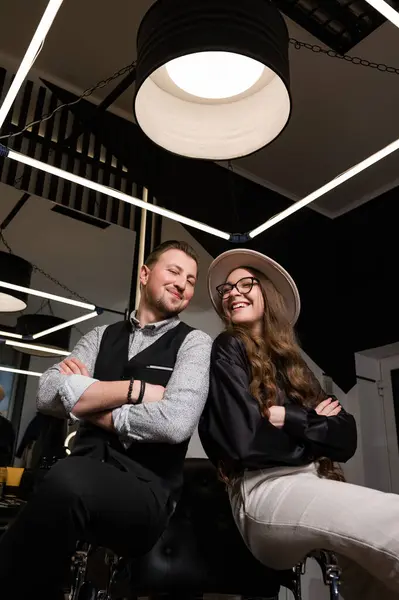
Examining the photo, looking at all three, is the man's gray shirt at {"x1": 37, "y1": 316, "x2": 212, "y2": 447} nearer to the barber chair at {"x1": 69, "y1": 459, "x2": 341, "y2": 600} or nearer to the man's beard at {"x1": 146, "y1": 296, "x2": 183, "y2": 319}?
the man's beard at {"x1": 146, "y1": 296, "x2": 183, "y2": 319}

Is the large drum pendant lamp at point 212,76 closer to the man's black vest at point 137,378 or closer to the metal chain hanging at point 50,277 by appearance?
the man's black vest at point 137,378

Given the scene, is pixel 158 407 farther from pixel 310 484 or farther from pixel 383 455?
pixel 383 455

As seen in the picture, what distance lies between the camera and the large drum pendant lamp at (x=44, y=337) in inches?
103

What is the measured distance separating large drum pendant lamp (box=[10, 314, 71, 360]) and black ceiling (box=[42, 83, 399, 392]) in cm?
122

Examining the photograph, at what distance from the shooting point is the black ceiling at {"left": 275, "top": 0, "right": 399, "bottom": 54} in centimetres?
280

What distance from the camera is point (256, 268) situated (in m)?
2.23

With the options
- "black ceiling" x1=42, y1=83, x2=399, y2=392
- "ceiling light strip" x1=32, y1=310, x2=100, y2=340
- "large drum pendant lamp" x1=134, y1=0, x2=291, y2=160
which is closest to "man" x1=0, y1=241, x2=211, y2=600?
"large drum pendant lamp" x1=134, y1=0, x2=291, y2=160

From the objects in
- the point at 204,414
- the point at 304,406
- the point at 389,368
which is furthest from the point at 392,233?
the point at 204,414

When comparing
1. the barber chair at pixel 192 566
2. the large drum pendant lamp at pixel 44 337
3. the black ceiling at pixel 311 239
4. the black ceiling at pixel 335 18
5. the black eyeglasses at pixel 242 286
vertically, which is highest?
the black ceiling at pixel 335 18

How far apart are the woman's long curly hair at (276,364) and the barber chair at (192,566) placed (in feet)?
1.34

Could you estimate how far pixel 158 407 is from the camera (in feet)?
4.61

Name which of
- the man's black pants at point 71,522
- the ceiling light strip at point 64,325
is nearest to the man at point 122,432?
the man's black pants at point 71,522

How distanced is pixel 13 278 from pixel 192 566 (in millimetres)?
1838

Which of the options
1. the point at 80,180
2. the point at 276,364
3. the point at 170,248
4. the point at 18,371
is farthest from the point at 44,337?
the point at 276,364
